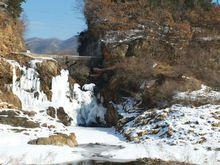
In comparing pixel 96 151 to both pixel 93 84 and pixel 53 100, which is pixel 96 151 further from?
pixel 93 84

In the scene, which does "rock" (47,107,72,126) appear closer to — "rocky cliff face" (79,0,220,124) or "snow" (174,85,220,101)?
"rocky cliff face" (79,0,220,124)

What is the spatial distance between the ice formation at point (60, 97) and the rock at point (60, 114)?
32 centimetres

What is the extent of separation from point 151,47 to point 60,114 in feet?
35.0

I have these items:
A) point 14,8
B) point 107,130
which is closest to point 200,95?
point 107,130

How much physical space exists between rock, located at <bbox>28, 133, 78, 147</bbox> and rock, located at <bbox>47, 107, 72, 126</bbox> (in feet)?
28.5

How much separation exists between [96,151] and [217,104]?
9.62m

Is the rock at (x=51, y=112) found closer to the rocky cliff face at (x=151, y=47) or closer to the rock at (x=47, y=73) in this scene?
the rock at (x=47, y=73)

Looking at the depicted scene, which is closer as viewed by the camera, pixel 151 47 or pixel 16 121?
pixel 16 121

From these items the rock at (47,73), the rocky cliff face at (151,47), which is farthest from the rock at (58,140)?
the rock at (47,73)

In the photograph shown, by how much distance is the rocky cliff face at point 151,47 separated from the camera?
3625cm

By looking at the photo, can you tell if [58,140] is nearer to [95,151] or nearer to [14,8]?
[95,151]

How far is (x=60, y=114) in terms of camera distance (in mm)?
36250

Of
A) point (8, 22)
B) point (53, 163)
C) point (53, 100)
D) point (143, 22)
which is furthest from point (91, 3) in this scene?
point (53, 163)

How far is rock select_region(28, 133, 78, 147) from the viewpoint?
2541cm
